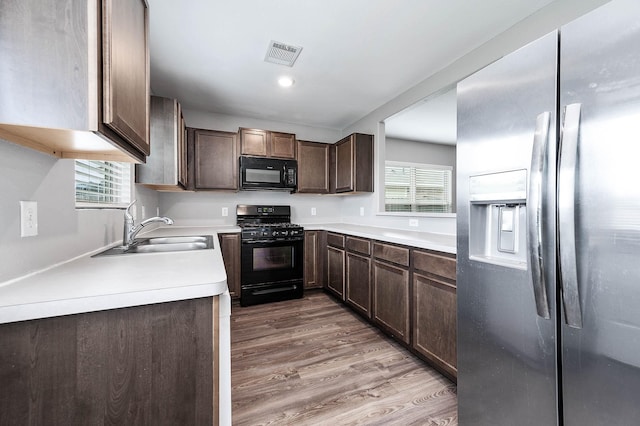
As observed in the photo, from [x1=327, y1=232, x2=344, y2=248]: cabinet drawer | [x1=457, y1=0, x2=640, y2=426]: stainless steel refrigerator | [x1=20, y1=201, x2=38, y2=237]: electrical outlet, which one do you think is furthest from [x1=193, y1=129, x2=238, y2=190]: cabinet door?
[x1=457, y1=0, x2=640, y2=426]: stainless steel refrigerator

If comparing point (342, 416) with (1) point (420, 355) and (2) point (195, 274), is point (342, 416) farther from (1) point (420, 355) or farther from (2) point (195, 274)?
(2) point (195, 274)

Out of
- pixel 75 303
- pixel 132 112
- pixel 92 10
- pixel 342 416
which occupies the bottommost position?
pixel 342 416

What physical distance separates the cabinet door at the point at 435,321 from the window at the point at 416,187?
3327mm

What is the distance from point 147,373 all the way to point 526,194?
140cm

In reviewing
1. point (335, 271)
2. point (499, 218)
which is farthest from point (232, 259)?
point (499, 218)

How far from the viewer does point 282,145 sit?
3.56 meters

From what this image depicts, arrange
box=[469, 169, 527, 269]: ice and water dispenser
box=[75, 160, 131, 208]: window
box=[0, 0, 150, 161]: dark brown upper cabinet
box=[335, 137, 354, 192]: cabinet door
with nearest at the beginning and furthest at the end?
box=[0, 0, 150, 161]: dark brown upper cabinet, box=[469, 169, 527, 269]: ice and water dispenser, box=[75, 160, 131, 208]: window, box=[335, 137, 354, 192]: cabinet door

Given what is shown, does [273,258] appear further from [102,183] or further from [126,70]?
[126,70]

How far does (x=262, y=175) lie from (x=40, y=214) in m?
2.50

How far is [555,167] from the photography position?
853 millimetres

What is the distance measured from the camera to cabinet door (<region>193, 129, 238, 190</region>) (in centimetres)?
320

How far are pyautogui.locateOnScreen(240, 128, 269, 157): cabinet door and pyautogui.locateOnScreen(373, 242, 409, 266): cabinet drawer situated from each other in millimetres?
1976

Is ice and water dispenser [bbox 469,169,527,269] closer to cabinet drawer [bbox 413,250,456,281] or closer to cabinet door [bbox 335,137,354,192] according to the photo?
cabinet drawer [bbox 413,250,456,281]

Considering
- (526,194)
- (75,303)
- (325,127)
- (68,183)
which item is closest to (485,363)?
(526,194)
